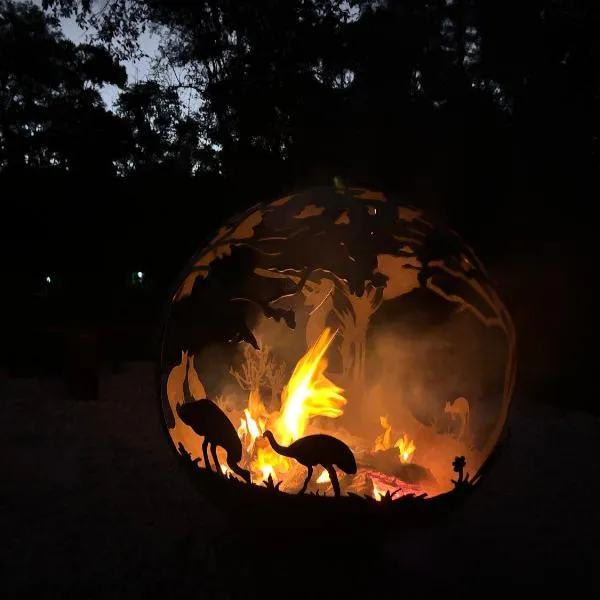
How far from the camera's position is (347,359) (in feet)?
12.3

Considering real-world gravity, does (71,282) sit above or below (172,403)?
below

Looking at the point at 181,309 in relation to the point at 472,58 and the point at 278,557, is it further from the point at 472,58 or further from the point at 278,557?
the point at 472,58

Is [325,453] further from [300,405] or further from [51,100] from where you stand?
[51,100]

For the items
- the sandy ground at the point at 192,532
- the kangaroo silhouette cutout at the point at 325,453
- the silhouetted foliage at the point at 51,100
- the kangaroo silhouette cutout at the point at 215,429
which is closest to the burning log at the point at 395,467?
the sandy ground at the point at 192,532

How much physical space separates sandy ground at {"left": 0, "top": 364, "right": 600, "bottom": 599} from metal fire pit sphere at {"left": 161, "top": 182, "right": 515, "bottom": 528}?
0.38m

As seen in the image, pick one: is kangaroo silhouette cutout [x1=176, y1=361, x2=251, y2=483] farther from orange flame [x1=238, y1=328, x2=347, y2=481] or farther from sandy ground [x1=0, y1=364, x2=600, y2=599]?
sandy ground [x1=0, y1=364, x2=600, y2=599]

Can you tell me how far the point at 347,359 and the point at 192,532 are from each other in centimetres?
134

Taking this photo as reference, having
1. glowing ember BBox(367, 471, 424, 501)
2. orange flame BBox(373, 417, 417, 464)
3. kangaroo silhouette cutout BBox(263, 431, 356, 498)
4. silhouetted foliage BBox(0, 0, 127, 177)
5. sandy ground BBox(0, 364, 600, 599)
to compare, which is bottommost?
sandy ground BBox(0, 364, 600, 599)

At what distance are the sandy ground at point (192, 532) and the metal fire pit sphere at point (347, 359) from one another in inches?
14.9

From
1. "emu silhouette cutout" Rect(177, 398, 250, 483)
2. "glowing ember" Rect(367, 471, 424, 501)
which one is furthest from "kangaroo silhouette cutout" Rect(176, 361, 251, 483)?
"glowing ember" Rect(367, 471, 424, 501)

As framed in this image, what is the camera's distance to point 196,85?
12.3 meters

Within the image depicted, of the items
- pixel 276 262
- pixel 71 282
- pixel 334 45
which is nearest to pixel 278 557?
pixel 276 262

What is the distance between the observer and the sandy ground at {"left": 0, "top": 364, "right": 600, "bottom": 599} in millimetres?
2908

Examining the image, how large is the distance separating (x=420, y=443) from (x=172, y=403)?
57.6 inches
